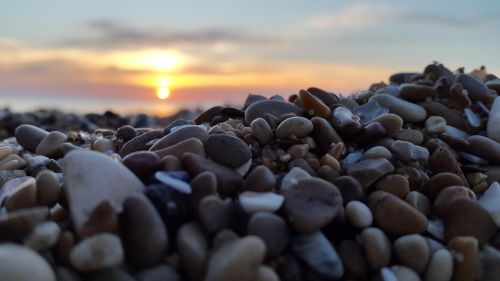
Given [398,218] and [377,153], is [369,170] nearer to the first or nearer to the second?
[377,153]

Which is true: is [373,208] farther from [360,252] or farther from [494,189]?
[494,189]

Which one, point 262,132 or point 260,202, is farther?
point 262,132

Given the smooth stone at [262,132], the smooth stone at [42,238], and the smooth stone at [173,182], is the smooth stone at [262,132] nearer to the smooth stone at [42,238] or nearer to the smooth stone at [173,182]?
the smooth stone at [173,182]

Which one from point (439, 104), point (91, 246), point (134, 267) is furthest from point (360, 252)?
point (439, 104)

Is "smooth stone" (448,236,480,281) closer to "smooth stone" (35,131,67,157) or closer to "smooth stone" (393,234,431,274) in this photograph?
"smooth stone" (393,234,431,274)

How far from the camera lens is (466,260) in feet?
6.98

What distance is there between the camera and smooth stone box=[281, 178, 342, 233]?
2016mm

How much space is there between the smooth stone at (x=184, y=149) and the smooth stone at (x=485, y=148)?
5.48 ft

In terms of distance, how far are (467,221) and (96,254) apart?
62.2 inches

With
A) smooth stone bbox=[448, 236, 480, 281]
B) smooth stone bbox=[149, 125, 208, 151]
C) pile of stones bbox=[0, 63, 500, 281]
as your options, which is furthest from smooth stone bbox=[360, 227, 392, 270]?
smooth stone bbox=[149, 125, 208, 151]

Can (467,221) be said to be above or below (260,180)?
below

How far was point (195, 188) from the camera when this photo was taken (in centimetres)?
210

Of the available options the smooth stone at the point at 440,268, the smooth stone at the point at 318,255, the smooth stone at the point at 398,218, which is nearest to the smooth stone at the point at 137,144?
the smooth stone at the point at 318,255

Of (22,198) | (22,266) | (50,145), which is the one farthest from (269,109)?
(22,266)
